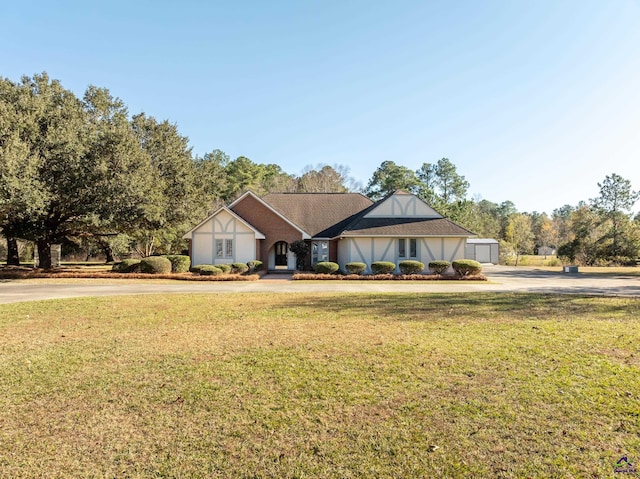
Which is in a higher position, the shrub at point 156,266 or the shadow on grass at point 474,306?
the shrub at point 156,266

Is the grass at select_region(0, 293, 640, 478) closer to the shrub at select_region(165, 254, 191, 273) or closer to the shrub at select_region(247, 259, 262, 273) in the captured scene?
the shrub at select_region(165, 254, 191, 273)

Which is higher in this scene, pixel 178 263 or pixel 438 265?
pixel 178 263

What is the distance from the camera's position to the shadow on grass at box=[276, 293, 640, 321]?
1027 centimetres

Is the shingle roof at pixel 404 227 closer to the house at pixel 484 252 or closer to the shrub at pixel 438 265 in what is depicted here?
the shrub at pixel 438 265

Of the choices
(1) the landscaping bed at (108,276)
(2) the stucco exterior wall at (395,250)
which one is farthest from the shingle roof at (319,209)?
(1) the landscaping bed at (108,276)

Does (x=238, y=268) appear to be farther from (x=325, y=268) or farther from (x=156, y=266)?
(x=325, y=268)

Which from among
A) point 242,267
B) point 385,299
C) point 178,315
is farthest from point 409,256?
point 178,315

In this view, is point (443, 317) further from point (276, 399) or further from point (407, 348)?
point (276, 399)

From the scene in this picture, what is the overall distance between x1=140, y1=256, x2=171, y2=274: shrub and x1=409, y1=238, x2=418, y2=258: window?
637 inches

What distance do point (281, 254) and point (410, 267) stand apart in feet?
39.0

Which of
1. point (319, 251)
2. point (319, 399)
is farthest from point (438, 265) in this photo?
point (319, 399)

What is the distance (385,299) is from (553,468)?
10.3 metres

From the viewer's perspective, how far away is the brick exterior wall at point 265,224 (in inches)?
1143

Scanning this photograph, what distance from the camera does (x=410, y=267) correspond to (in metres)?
24.5
